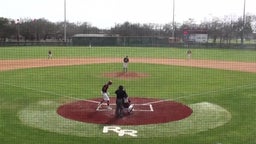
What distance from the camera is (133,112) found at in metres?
9.43

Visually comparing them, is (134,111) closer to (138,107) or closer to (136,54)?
(138,107)

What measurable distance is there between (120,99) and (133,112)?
33.9 inches

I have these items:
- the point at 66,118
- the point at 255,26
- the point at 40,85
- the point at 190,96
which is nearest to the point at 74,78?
the point at 40,85

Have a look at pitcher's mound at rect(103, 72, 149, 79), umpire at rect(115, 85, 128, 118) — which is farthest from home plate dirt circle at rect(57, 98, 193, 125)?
pitcher's mound at rect(103, 72, 149, 79)

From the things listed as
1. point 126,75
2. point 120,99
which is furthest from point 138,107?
point 126,75

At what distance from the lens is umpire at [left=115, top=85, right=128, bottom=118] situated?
28.5 ft

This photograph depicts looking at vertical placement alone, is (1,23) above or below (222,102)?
above

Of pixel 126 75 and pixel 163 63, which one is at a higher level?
pixel 163 63

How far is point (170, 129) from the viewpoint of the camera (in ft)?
26.3

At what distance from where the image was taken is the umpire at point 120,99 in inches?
342

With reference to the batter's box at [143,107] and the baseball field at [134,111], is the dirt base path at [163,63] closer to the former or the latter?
the baseball field at [134,111]

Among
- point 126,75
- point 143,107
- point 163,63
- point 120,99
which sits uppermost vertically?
point 120,99

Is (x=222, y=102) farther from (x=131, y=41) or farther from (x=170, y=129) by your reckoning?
(x=131, y=41)

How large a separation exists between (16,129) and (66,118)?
1391 mm
